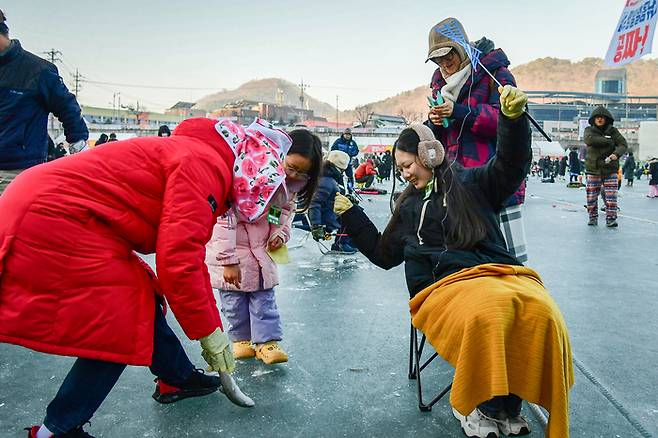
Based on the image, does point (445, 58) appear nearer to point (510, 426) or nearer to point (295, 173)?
point (295, 173)

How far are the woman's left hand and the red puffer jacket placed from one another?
1.57m

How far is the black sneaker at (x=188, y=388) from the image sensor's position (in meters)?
2.30

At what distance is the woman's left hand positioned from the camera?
9.50ft

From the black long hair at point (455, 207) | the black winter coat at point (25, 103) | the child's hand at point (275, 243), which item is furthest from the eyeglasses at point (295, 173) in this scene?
the black winter coat at point (25, 103)

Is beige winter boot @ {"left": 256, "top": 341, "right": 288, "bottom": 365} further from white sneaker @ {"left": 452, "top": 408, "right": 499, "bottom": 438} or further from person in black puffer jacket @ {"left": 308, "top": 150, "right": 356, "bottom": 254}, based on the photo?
person in black puffer jacket @ {"left": 308, "top": 150, "right": 356, "bottom": 254}

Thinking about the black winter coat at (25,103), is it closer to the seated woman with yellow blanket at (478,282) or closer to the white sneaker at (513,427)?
A: the seated woman with yellow blanket at (478,282)

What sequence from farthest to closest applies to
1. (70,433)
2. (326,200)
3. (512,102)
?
(326,200) → (512,102) → (70,433)

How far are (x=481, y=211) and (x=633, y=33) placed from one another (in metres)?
9.13

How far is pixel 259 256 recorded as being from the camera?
9.41 feet

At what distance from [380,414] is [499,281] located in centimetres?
74

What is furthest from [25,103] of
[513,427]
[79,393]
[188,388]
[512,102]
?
[513,427]

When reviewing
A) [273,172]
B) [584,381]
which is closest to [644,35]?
[584,381]

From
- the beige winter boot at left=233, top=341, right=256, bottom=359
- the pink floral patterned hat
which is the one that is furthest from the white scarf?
the beige winter boot at left=233, top=341, right=256, bottom=359

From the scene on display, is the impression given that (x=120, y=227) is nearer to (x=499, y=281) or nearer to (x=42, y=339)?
(x=42, y=339)
